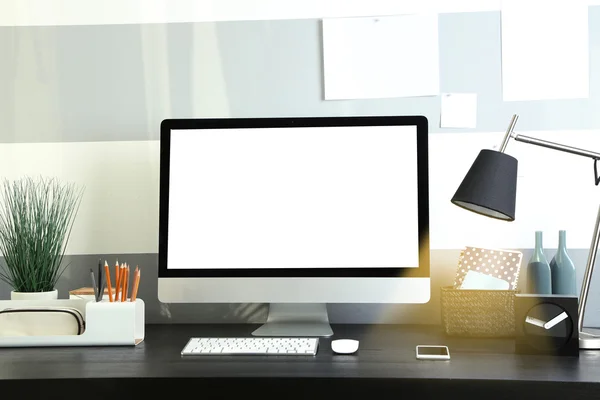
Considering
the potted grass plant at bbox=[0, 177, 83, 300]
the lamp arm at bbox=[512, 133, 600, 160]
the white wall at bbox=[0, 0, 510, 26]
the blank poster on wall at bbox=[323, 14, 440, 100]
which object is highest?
the white wall at bbox=[0, 0, 510, 26]

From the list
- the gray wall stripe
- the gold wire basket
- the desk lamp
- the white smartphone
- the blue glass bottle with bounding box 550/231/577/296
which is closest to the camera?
the white smartphone

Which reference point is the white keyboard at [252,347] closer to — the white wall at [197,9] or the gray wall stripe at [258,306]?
the gray wall stripe at [258,306]

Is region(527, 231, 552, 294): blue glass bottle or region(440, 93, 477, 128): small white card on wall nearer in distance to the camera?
region(527, 231, 552, 294): blue glass bottle

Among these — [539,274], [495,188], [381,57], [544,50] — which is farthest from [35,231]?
[544,50]

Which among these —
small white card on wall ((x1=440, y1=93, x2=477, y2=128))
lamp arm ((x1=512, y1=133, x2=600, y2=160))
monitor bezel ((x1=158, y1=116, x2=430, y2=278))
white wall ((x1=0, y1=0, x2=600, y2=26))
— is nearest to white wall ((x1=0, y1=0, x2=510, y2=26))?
white wall ((x1=0, y1=0, x2=600, y2=26))

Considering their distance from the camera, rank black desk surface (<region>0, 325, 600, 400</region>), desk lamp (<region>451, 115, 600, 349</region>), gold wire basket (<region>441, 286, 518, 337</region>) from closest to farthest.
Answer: black desk surface (<region>0, 325, 600, 400</region>) < desk lamp (<region>451, 115, 600, 349</region>) < gold wire basket (<region>441, 286, 518, 337</region>)

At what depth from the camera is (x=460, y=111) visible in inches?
69.4

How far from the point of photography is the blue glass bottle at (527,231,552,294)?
5.27 feet

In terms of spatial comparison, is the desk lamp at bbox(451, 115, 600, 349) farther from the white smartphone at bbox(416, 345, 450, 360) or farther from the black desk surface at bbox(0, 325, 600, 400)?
the white smartphone at bbox(416, 345, 450, 360)

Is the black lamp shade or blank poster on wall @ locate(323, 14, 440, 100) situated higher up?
blank poster on wall @ locate(323, 14, 440, 100)

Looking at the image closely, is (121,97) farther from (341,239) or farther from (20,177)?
(341,239)

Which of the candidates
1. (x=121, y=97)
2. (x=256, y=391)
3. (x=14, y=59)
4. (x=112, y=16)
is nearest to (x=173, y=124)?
(x=121, y=97)

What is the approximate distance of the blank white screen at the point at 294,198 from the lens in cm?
152

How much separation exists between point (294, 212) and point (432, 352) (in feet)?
1.50
